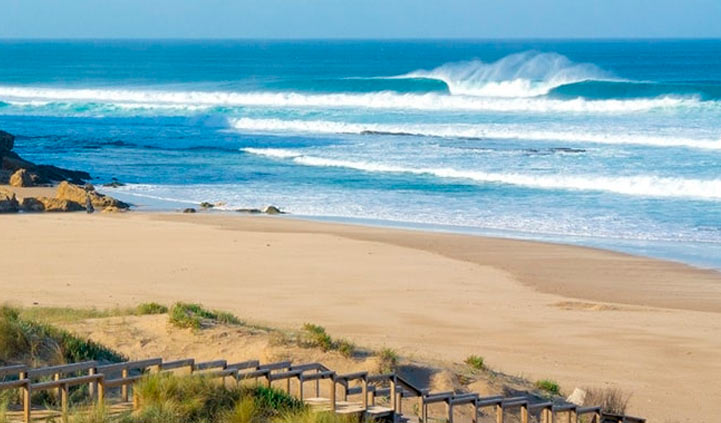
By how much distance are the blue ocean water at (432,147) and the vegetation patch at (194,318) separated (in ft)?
30.9

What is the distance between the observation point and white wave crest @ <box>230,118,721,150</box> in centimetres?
3828

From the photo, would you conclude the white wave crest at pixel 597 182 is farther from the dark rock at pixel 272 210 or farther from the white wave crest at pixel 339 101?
the white wave crest at pixel 339 101

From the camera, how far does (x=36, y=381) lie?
877 centimetres

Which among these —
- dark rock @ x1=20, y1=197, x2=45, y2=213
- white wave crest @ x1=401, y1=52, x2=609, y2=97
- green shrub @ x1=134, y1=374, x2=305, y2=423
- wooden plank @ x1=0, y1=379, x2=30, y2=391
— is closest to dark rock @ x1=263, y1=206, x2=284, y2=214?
dark rock @ x1=20, y1=197, x2=45, y2=213

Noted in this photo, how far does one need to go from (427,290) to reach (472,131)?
92.6ft

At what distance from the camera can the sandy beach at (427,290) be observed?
12.8 m

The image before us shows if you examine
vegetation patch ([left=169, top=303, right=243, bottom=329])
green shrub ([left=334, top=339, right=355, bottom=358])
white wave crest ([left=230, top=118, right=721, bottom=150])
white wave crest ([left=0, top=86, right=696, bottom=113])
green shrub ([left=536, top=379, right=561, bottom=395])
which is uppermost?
white wave crest ([left=0, top=86, right=696, bottom=113])

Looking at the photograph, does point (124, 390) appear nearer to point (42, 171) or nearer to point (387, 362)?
point (387, 362)

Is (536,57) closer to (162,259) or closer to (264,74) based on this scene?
(264,74)

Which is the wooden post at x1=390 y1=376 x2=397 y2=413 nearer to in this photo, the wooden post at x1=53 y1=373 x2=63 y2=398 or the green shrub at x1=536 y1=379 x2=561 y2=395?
the wooden post at x1=53 y1=373 x2=63 y2=398

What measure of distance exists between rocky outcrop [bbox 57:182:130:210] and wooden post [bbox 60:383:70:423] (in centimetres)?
1735

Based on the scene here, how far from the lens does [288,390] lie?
887 centimetres

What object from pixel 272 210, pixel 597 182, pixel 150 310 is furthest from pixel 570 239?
pixel 150 310

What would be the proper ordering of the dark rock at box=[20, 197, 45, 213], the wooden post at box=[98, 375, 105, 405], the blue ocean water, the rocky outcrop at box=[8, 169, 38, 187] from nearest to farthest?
the wooden post at box=[98, 375, 105, 405], the dark rock at box=[20, 197, 45, 213], the blue ocean water, the rocky outcrop at box=[8, 169, 38, 187]
